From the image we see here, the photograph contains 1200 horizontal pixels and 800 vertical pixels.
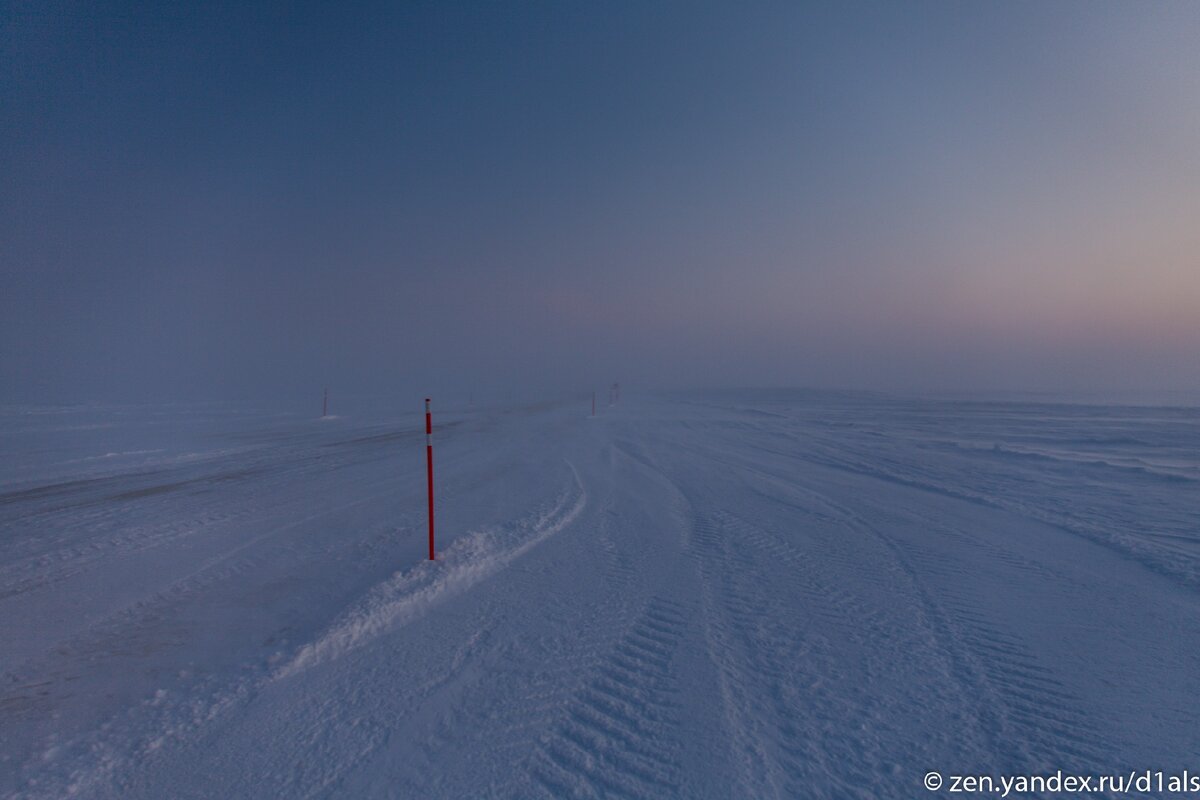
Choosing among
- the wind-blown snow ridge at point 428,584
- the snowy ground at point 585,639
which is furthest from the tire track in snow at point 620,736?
the wind-blown snow ridge at point 428,584

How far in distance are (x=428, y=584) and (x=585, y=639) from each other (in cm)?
181

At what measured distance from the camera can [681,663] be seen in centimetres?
397

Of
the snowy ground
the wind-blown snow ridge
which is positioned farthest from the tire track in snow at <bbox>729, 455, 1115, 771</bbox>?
the wind-blown snow ridge

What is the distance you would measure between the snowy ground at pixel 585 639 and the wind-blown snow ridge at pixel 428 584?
4 cm

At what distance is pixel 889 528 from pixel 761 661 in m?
4.61

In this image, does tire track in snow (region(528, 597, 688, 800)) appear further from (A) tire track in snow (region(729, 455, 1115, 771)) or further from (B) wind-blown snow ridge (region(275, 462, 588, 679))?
(B) wind-blown snow ridge (region(275, 462, 588, 679))

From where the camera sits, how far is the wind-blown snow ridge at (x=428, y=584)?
13.8 ft

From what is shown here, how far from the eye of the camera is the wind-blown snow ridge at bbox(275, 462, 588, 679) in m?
4.21

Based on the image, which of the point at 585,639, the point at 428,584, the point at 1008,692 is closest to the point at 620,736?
the point at 585,639

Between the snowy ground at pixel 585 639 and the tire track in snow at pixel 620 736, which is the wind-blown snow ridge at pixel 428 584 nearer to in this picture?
the snowy ground at pixel 585 639

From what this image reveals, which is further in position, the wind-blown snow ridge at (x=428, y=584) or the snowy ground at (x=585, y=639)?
the wind-blown snow ridge at (x=428, y=584)

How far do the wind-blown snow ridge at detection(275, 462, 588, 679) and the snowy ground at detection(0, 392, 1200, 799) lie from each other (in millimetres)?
36

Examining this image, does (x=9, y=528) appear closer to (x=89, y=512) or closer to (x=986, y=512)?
(x=89, y=512)

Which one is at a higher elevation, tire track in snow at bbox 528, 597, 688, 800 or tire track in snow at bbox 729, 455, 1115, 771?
tire track in snow at bbox 528, 597, 688, 800
